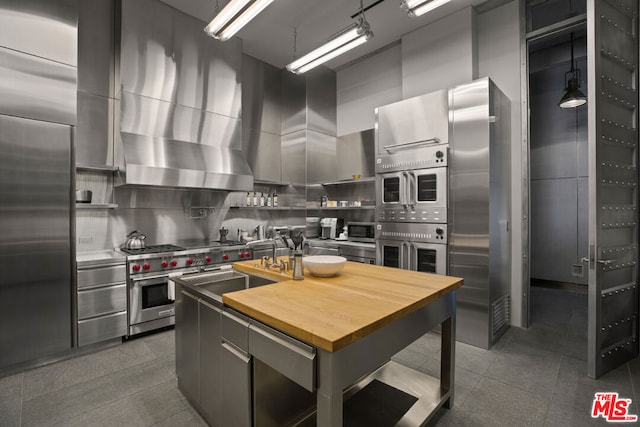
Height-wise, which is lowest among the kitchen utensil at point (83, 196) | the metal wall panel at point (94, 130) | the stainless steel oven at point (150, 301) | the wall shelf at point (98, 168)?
the stainless steel oven at point (150, 301)

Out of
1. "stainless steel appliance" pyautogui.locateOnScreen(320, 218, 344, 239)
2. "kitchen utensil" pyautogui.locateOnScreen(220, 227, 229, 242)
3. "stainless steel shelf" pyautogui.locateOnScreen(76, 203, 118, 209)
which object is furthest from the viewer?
"stainless steel appliance" pyautogui.locateOnScreen(320, 218, 344, 239)

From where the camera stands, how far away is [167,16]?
361cm

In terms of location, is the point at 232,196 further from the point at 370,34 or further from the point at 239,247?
the point at 370,34

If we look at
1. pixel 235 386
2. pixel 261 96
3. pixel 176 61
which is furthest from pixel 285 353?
pixel 261 96

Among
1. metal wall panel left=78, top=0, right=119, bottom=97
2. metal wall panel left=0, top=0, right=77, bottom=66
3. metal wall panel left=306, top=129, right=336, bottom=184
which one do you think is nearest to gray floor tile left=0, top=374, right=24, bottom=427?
metal wall panel left=78, top=0, right=119, bottom=97

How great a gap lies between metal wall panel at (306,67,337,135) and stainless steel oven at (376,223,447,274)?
93.2 inches

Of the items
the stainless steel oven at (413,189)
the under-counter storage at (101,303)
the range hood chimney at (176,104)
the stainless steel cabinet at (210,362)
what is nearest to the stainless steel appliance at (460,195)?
the stainless steel oven at (413,189)

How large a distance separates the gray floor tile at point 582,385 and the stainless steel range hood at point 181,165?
12.5 feet

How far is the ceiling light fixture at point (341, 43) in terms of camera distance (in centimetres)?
273

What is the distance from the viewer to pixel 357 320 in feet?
4.00

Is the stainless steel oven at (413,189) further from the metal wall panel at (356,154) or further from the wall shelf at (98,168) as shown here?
the wall shelf at (98,168)

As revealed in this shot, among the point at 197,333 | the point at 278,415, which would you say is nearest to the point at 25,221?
the point at 197,333

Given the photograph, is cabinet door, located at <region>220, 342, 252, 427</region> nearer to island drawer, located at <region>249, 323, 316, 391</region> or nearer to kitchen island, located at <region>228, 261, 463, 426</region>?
island drawer, located at <region>249, 323, 316, 391</region>

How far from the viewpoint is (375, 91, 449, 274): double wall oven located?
328 centimetres
